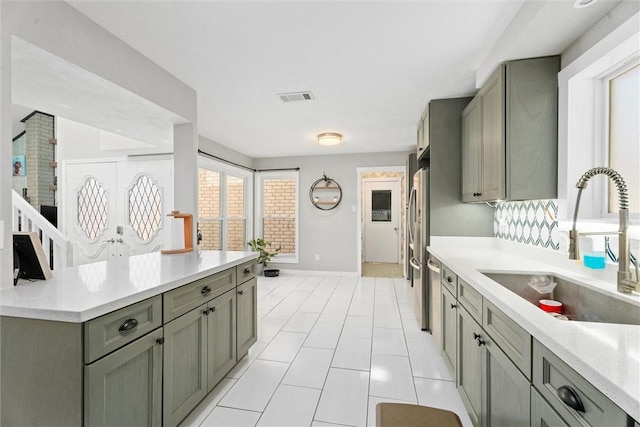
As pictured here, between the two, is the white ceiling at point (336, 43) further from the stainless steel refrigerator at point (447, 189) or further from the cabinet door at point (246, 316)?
the cabinet door at point (246, 316)

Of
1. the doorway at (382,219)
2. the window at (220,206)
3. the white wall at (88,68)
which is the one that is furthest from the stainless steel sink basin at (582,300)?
the doorway at (382,219)

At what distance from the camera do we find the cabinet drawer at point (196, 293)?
151 cm

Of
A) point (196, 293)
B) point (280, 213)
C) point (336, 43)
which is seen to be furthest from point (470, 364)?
point (280, 213)

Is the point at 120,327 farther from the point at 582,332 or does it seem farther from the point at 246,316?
the point at 582,332

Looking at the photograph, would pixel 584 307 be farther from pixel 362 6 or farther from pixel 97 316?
pixel 97 316

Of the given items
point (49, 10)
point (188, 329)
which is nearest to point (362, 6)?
point (49, 10)

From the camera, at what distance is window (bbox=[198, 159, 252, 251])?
4.82 meters

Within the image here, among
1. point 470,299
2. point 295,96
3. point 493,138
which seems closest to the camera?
point 470,299

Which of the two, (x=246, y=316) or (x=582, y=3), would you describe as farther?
(x=246, y=316)

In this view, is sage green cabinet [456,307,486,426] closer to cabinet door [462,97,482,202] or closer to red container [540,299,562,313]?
red container [540,299,562,313]

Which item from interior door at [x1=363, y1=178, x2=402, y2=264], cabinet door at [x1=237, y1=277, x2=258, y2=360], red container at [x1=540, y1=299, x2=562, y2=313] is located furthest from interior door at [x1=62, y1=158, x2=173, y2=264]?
interior door at [x1=363, y1=178, x2=402, y2=264]

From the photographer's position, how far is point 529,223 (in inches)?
90.4

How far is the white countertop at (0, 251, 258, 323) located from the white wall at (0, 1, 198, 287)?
216mm

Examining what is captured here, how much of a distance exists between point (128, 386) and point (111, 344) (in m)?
0.24
